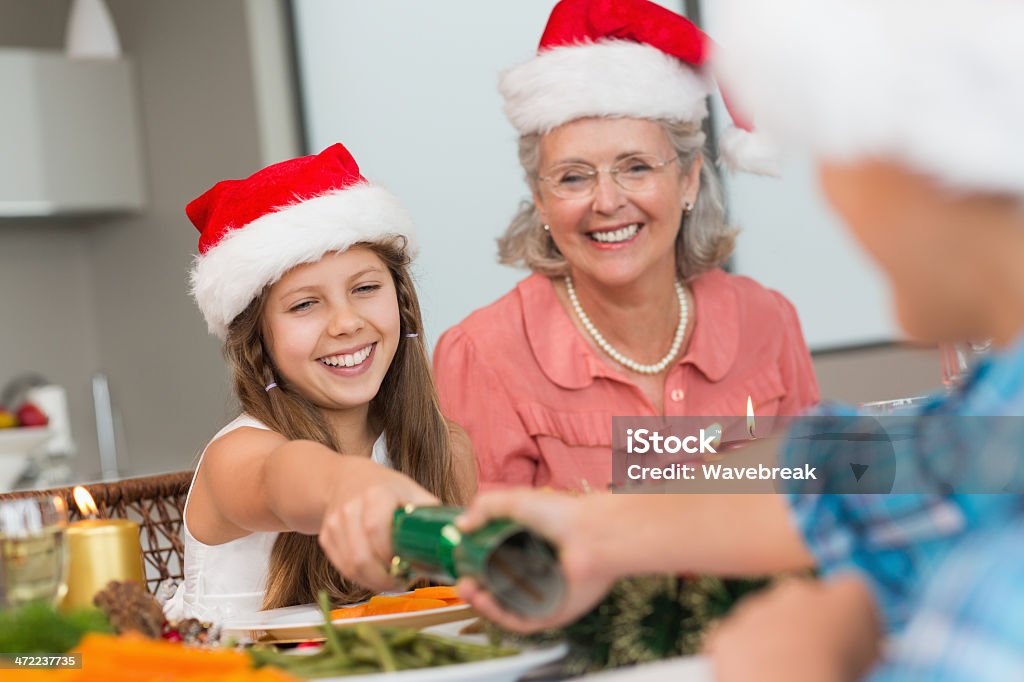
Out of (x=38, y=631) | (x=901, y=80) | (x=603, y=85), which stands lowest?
(x=38, y=631)

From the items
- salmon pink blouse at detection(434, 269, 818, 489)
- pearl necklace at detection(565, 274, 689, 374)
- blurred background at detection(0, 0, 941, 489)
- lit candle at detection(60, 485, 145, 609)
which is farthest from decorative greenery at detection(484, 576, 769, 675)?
blurred background at detection(0, 0, 941, 489)

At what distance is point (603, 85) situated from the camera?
197 cm

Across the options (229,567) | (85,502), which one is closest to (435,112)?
(229,567)

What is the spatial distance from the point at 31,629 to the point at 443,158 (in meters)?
3.11

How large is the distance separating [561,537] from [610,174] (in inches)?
54.3

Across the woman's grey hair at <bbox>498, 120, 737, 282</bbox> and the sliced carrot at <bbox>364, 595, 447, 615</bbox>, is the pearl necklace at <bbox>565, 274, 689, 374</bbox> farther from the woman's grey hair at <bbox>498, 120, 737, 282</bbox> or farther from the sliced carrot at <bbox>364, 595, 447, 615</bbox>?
the sliced carrot at <bbox>364, 595, 447, 615</bbox>

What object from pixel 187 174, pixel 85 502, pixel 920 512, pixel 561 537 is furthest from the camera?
pixel 187 174

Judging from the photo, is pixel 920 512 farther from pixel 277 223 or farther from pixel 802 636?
pixel 277 223

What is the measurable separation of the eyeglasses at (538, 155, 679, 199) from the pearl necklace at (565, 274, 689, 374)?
18cm

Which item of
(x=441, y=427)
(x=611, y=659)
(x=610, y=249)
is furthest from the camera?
(x=610, y=249)

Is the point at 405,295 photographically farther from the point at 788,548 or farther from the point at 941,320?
the point at 941,320

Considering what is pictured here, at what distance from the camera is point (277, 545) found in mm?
1491

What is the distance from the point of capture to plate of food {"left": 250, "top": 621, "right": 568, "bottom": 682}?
0.70 m

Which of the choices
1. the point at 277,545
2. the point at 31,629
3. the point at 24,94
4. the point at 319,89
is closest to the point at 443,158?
the point at 319,89
